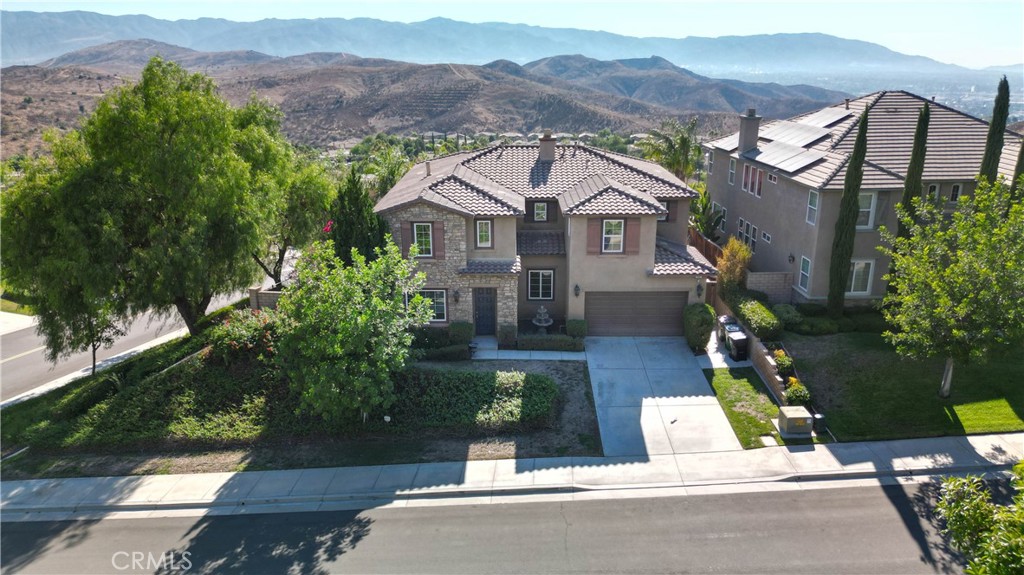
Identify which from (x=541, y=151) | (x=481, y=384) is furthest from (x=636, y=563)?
(x=541, y=151)

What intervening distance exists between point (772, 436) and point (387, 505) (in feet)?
35.8

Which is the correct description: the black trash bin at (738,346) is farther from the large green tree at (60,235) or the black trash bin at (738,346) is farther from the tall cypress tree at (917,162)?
the large green tree at (60,235)

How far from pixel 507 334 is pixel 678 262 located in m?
7.17

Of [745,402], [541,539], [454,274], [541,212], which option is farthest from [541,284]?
[541,539]

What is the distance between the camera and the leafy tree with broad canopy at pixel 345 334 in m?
16.6

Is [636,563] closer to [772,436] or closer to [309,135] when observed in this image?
[772,436]

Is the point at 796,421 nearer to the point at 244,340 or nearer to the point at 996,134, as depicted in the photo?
the point at 996,134

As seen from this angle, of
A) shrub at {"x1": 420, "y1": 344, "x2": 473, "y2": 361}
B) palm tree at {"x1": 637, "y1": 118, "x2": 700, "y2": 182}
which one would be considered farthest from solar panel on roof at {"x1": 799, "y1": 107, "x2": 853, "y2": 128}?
shrub at {"x1": 420, "y1": 344, "x2": 473, "y2": 361}

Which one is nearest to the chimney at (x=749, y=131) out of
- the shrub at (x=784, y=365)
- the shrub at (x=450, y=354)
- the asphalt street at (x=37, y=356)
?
the shrub at (x=784, y=365)

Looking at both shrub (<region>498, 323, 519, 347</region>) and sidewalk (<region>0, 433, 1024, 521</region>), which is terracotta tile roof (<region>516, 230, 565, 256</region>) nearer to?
shrub (<region>498, 323, 519, 347</region>)

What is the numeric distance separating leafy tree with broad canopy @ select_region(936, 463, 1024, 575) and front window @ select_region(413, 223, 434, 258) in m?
17.2

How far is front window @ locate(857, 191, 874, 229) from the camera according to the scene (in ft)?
76.4

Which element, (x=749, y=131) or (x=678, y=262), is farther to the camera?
(x=749, y=131)

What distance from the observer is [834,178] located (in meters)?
23.4
